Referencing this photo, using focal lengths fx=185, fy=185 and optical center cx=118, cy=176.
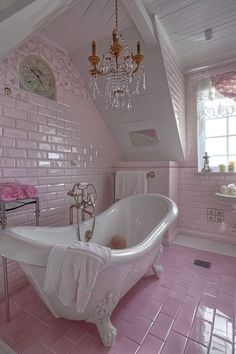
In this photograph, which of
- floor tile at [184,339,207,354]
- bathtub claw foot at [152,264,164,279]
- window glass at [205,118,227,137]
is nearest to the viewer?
floor tile at [184,339,207,354]

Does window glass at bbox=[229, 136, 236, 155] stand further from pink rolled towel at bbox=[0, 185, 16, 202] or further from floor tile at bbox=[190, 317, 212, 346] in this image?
pink rolled towel at bbox=[0, 185, 16, 202]

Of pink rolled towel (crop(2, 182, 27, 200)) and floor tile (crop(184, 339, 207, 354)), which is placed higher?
pink rolled towel (crop(2, 182, 27, 200))

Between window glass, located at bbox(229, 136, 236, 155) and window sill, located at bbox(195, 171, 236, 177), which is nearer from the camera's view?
window sill, located at bbox(195, 171, 236, 177)

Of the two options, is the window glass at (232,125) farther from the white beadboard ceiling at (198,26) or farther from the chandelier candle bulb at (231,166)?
the white beadboard ceiling at (198,26)

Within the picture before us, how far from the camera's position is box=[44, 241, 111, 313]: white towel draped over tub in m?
0.85

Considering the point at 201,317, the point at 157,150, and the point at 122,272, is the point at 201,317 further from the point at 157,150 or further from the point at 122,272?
the point at 157,150

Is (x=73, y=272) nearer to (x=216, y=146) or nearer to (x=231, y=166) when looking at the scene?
(x=231, y=166)

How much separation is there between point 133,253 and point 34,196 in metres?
0.82

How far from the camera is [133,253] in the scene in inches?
40.5

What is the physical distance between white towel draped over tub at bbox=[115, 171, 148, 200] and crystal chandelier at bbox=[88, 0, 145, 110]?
34.9 inches

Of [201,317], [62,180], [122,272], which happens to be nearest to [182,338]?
Result: [201,317]

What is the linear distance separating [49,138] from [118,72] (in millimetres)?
904

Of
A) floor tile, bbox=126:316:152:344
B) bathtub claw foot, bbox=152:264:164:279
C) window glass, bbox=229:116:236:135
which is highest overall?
window glass, bbox=229:116:236:135

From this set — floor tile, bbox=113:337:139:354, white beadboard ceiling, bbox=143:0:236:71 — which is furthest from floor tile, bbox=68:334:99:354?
white beadboard ceiling, bbox=143:0:236:71
